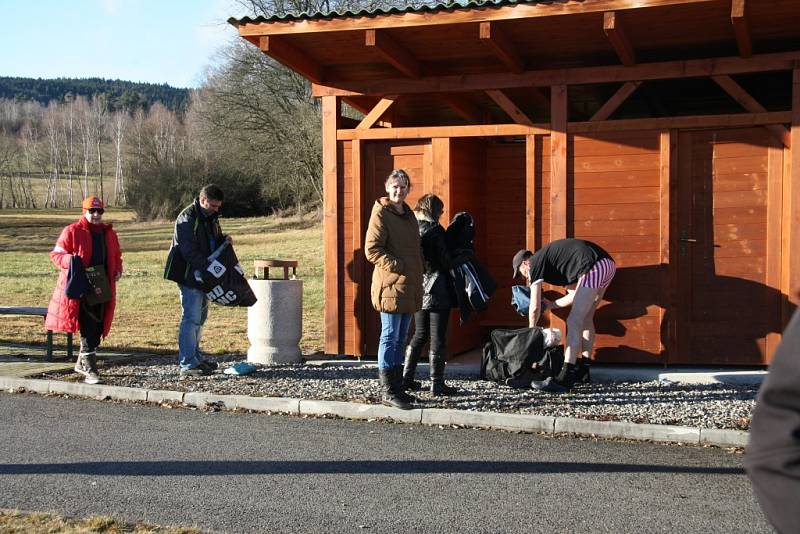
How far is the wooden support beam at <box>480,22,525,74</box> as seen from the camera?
8.23 m

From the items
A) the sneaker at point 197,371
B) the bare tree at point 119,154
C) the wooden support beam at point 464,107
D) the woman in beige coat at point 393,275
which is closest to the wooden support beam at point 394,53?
the wooden support beam at point 464,107

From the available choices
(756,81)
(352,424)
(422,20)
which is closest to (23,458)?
(352,424)

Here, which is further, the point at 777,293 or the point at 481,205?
the point at 481,205

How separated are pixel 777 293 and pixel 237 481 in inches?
217

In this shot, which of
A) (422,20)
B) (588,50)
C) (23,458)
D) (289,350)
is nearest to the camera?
(23,458)

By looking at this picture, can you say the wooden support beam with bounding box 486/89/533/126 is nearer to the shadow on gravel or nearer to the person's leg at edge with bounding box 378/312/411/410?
the person's leg at edge with bounding box 378/312/411/410

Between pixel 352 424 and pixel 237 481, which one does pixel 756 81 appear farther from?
pixel 237 481

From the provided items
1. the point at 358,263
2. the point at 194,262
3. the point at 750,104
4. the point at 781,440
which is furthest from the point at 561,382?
the point at 781,440

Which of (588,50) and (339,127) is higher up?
(588,50)

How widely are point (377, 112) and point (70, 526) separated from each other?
609 cm

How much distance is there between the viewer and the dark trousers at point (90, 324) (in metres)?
→ 8.75

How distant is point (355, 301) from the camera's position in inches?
390

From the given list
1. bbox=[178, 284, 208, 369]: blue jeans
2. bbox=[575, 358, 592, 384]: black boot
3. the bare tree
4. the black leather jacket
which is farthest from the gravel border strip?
the bare tree

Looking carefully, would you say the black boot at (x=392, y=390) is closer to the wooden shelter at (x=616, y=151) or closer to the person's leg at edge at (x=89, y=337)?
the wooden shelter at (x=616, y=151)
